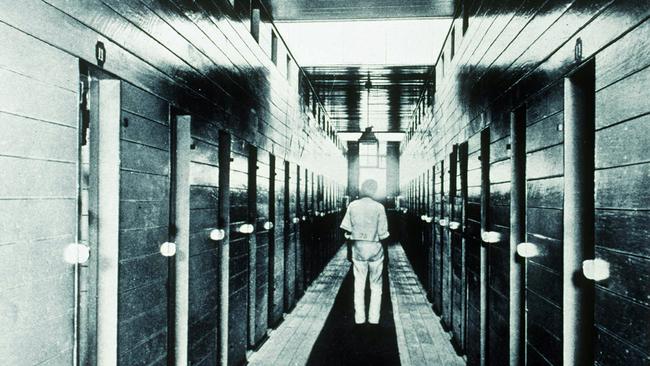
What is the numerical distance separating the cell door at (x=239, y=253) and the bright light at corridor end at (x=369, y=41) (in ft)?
9.13

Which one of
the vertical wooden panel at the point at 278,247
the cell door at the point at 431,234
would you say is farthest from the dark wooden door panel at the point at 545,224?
the cell door at the point at 431,234

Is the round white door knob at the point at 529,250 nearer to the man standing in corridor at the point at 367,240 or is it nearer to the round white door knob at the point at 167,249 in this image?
the round white door knob at the point at 167,249

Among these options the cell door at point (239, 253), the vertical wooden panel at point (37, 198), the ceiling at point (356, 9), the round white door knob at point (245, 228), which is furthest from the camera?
the ceiling at point (356, 9)

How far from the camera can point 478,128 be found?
14.8 ft

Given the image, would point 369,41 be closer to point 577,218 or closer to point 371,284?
point 371,284

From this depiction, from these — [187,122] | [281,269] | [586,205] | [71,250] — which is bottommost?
[281,269]

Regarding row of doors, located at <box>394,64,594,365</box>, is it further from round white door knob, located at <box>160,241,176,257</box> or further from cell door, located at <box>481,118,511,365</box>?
round white door knob, located at <box>160,241,176,257</box>

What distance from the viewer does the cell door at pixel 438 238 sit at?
6.96 metres

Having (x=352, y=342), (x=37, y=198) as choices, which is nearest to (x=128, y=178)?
(x=37, y=198)

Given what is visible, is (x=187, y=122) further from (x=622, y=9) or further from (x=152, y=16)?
(x=622, y=9)

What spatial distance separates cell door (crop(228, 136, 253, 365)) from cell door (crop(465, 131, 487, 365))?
2061mm

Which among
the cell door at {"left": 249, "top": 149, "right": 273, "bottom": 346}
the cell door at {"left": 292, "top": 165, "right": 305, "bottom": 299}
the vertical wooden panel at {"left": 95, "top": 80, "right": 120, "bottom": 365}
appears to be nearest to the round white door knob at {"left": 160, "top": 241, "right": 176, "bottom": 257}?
the vertical wooden panel at {"left": 95, "top": 80, "right": 120, "bottom": 365}

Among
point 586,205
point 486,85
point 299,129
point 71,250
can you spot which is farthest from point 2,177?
point 299,129

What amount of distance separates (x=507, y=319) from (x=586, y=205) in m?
1.34
